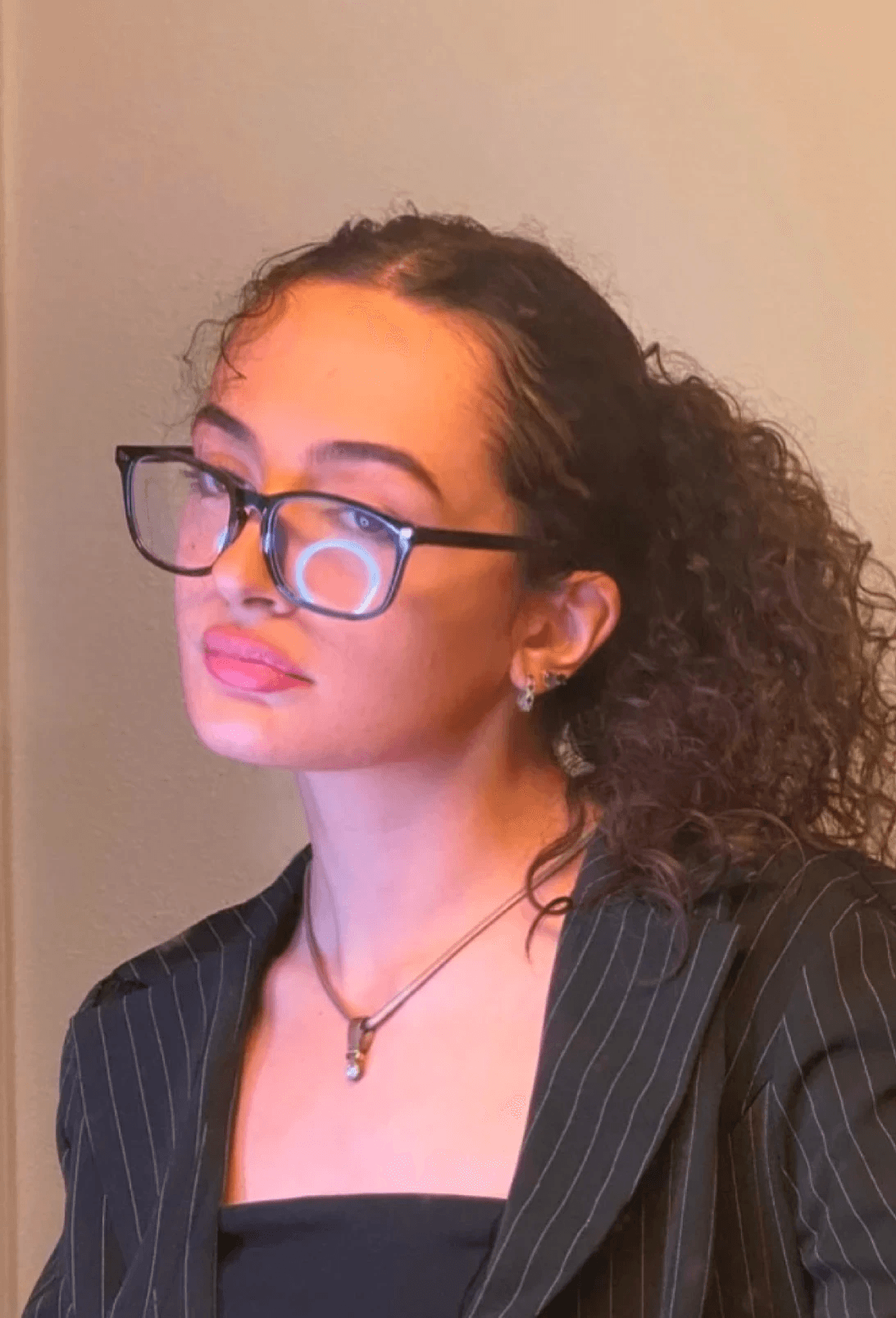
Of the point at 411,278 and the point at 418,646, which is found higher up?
the point at 411,278

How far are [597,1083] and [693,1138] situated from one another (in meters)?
0.06

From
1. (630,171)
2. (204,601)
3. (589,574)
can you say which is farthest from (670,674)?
(630,171)

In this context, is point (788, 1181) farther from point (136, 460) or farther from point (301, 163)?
point (301, 163)

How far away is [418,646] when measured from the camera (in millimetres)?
811

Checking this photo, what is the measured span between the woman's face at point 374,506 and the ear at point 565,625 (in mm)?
38

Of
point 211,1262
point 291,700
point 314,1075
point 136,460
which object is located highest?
point 136,460

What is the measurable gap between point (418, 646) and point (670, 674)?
0.23m

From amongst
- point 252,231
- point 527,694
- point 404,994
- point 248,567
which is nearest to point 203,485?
point 248,567

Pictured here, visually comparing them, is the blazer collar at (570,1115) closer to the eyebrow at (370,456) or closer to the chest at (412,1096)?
the chest at (412,1096)

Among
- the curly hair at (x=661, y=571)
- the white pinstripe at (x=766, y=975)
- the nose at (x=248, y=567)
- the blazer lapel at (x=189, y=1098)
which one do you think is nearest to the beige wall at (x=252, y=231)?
the curly hair at (x=661, y=571)

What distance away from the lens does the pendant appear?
2.93ft

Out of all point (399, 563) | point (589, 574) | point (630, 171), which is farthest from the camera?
point (630, 171)

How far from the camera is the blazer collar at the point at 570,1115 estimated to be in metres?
0.76

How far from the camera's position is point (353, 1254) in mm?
811
